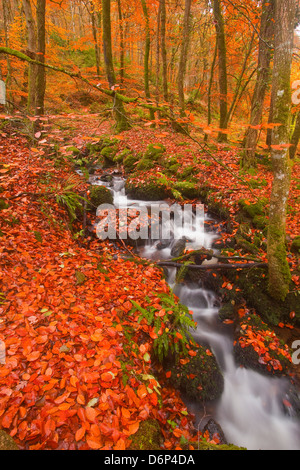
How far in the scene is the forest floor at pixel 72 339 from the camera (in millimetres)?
2375

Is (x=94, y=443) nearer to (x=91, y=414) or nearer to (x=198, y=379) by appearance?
(x=91, y=414)

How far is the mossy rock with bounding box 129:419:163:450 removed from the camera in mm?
2430

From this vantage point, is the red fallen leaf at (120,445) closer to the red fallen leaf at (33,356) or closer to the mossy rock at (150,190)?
the red fallen leaf at (33,356)

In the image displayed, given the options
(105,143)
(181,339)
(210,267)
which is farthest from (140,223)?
(105,143)

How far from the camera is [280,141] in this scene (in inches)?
149

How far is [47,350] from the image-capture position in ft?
9.71

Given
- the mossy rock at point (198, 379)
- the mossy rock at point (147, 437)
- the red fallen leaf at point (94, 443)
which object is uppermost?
the red fallen leaf at point (94, 443)

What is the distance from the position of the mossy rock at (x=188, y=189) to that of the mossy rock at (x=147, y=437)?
727cm

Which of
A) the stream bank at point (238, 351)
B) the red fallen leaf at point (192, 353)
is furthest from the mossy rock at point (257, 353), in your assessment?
the red fallen leaf at point (192, 353)

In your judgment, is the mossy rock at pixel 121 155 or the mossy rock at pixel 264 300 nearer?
the mossy rock at pixel 264 300

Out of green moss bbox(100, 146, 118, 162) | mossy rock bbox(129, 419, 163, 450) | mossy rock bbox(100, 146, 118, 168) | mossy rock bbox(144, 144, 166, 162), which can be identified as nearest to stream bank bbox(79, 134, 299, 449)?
mossy rock bbox(129, 419, 163, 450)

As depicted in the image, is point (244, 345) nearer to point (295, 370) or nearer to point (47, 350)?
point (295, 370)

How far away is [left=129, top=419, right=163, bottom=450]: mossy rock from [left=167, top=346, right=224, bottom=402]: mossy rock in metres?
1.07

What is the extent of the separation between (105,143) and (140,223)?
6927 mm
